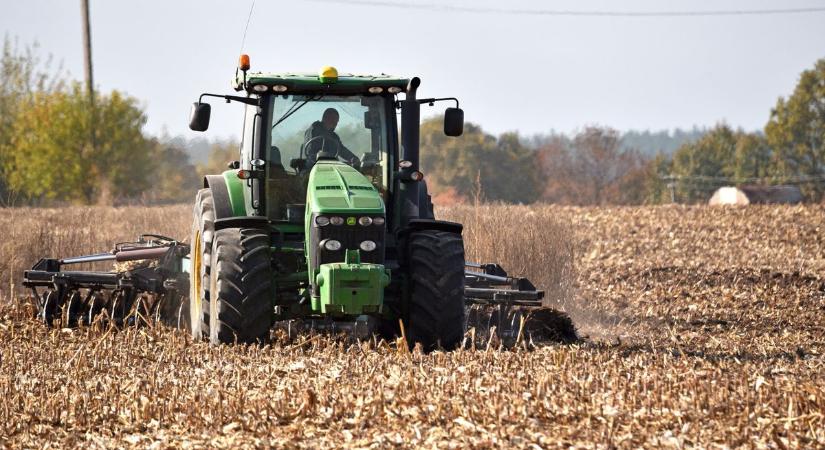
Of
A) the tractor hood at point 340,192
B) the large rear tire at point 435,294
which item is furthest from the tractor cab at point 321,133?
the large rear tire at point 435,294

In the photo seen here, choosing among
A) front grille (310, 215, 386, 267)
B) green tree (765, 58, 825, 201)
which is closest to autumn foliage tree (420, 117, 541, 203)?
green tree (765, 58, 825, 201)

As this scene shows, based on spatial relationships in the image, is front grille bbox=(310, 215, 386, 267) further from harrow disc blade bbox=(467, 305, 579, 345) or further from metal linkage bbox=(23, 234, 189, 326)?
metal linkage bbox=(23, 234, 189, 326)

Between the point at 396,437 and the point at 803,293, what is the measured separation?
11295 millimetres

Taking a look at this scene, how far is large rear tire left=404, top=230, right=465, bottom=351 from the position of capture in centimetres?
1007

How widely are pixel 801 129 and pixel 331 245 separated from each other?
2423 inches

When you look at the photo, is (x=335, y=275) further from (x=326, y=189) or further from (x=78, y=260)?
(x=78, y=260)

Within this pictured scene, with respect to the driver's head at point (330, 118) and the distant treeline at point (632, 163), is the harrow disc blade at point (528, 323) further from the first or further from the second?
the distant treeline at point (632, 163)

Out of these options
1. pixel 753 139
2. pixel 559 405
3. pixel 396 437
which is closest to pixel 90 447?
pixel 396 437

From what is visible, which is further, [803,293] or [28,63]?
[28,63]

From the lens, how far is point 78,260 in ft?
42.7

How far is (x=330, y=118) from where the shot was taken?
11.0 meters

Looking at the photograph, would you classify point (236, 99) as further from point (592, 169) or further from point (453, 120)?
point (592, 169)

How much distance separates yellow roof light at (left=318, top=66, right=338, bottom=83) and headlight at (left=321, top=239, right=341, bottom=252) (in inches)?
64.5

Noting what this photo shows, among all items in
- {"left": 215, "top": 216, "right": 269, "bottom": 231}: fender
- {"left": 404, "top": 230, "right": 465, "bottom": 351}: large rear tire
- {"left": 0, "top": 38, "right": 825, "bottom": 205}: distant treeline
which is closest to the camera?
{"left": 404, "top": 230, "right": 465, "bottom": 351}: large rear tire
